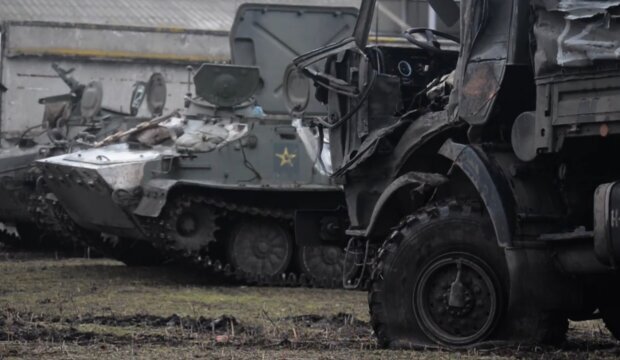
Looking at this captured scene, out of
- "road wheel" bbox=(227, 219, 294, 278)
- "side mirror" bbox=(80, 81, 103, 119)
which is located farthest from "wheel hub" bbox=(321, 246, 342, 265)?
"side mirror" bbox=(80, 81, 103, 119)

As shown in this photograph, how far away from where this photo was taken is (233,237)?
16.1 m

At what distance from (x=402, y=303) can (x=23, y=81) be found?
27304 mm

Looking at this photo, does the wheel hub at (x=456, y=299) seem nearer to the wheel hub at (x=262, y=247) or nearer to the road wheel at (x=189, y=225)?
the road wheel at (x=189, y=225)

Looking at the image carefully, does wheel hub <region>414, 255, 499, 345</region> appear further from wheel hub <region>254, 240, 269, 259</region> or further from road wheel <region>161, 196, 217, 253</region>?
wheel hub <region>254, 240, 269, 259</region>

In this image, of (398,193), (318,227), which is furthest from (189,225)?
(398,193)

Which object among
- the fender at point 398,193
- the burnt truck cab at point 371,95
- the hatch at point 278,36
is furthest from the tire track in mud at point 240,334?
the hatch at point 278,36

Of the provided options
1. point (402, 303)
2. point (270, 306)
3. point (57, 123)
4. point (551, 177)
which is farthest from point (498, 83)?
point (57, 123)

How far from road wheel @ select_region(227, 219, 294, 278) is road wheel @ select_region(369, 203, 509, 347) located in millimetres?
7531

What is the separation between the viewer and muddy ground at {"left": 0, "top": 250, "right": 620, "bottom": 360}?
26.7ft

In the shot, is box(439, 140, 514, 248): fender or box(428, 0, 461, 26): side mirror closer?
box(439, 140, 514, 248): fender

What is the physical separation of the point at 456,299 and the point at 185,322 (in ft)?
9.73

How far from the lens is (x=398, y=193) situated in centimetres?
873

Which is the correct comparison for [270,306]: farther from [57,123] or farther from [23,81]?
[23,81]

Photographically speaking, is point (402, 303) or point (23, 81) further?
point (23, 81)
